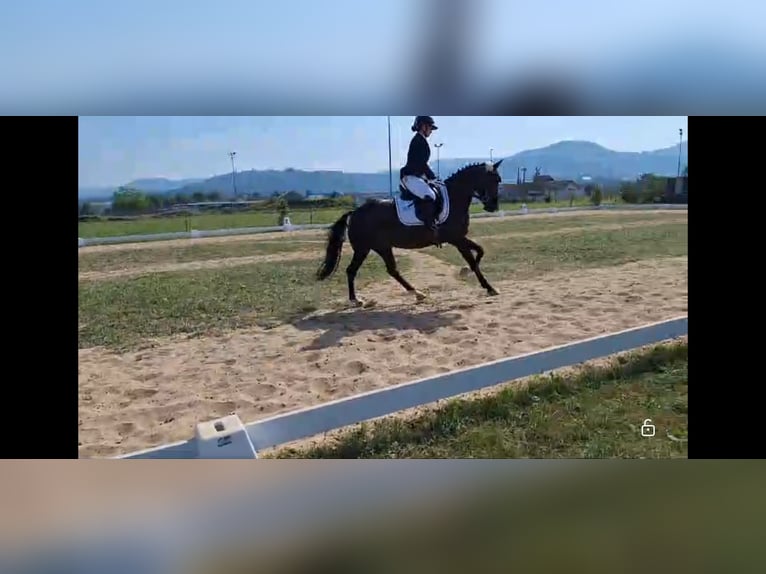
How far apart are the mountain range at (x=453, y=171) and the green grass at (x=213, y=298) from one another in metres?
0.43

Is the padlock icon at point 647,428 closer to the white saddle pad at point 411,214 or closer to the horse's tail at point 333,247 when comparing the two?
the white saddle pad at point 411,214

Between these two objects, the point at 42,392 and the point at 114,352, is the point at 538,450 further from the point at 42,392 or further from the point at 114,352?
the point at 42,392

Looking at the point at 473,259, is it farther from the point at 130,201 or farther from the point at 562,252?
the point at 130,201

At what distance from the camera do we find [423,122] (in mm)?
3283

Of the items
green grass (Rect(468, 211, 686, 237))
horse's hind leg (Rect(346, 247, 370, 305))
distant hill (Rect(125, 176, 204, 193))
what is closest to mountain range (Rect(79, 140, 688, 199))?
distant hill (Rect(125, 176, 204, 193))

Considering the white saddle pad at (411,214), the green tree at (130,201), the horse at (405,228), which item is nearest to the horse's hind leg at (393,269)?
the horse at (405,228)

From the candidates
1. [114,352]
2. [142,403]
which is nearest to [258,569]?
[142,403]

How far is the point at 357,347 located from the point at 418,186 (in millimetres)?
972

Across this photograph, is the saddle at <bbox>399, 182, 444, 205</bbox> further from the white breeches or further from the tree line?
the tree line

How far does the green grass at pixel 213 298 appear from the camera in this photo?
3500 millimetres

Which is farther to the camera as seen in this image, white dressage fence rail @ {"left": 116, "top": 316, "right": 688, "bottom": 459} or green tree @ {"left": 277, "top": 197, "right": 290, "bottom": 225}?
green tree @ {"left": 277, "top": 197, "right": 290, "bottom": 225}

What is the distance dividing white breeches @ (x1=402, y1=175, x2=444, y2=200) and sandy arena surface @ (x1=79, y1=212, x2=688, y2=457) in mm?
356

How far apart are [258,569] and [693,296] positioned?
2715 mm

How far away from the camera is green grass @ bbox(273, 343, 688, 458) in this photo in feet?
10.8
